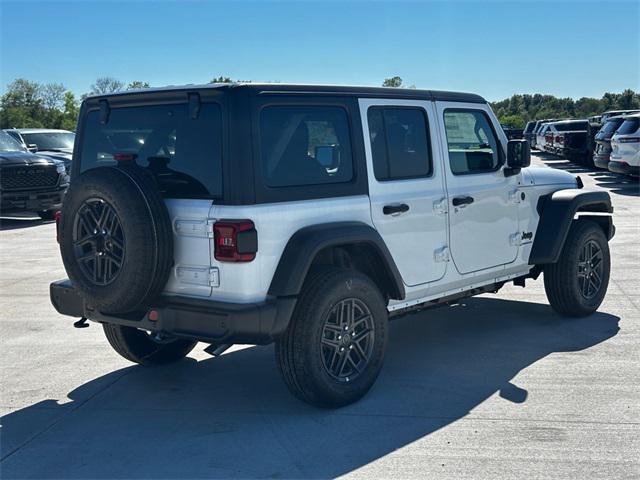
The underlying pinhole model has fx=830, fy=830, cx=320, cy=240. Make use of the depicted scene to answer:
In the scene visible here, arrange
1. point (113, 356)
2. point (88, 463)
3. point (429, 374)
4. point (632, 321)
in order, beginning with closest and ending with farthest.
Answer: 1. point (88, 463)
2. point (429, 374)
3. point (113, 356)
4. point (632, 321)

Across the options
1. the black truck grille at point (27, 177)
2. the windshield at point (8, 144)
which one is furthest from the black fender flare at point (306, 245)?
the windshield at point (8, 144)

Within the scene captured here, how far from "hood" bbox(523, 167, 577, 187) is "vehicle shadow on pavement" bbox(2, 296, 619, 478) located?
4.13 ft

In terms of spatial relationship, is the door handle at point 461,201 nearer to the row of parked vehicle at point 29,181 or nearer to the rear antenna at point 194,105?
the rear antenna at point 194,105

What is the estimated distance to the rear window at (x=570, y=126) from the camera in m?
31.6

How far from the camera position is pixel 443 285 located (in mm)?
5957

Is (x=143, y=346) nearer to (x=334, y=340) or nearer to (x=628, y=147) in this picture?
(x=334, y=340)

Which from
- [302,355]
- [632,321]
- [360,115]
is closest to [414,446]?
[302,355]

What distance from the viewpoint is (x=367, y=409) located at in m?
5.09

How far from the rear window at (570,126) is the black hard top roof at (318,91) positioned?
26.9 m

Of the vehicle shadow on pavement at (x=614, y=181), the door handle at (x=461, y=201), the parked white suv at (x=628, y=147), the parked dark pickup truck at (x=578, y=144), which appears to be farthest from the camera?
the parked dark pickup truck at (x=578, y=144)

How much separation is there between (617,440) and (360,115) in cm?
248

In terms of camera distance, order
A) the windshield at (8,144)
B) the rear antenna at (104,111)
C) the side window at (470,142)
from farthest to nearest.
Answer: the windshield at (8,144)
the side window at (470,142)
the rear antenna at (104,111)

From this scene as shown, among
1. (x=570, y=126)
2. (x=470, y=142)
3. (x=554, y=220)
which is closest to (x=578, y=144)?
(x=570, y=126)

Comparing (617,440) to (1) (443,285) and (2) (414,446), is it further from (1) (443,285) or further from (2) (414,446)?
(1) (443,285)
